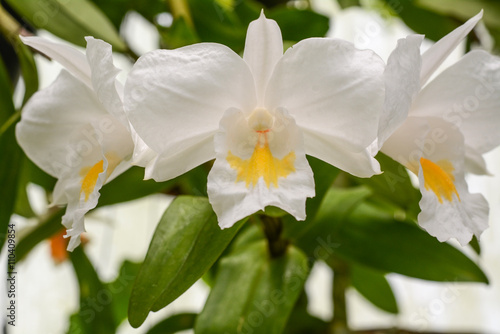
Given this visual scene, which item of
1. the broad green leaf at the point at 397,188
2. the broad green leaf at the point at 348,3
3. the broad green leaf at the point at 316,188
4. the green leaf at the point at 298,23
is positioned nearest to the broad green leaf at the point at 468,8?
the broad green leaf at the point at 348,3

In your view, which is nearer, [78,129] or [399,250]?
[78,129]

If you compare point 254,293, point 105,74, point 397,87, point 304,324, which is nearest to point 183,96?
point 105,74

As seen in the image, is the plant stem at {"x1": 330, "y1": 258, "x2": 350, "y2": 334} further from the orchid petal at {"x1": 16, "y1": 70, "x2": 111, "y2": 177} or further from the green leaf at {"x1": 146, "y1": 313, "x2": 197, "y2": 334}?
the orchid petal at {"x1": 16, "y1": 70, "x2": 111, "y2": 177}

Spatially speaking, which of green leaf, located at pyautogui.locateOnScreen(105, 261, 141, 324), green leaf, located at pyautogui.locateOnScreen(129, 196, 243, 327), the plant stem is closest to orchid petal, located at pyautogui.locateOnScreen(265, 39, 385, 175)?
green leaf, located at pyautogui.locateOnScreen(129, 196, 243, 327)

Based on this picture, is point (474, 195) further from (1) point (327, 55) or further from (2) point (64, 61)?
(2) point (64, 61)

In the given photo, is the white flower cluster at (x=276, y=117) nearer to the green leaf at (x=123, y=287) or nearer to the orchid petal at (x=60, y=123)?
the orchid petal at (x=60, y=123)

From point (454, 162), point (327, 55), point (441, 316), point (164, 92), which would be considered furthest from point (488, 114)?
point (441, 316)

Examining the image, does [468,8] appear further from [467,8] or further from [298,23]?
[298,23]
